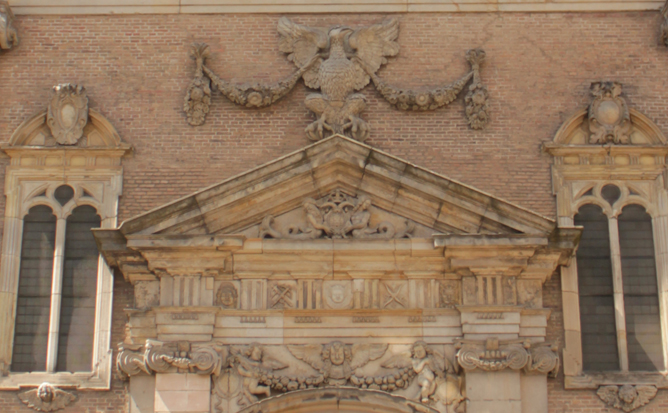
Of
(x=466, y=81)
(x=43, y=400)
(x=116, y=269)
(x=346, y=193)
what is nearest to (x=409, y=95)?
(x=466, y=81)

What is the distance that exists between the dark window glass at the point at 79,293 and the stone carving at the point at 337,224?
2594 millimetres

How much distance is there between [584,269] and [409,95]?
137 inches

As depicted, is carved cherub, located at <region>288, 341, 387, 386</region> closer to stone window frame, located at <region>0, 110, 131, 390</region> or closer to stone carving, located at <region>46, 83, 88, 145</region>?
stone window frame, located at <region>0, 110, 131, 390</region>

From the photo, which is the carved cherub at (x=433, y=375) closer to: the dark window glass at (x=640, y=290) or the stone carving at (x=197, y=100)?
the dark window glass at (x=640, y=290)

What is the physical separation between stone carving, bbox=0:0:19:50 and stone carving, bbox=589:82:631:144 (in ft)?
27.7

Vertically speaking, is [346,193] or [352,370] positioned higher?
[346,193]

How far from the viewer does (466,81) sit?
55.4ft

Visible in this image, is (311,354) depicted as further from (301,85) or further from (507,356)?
(301,85)

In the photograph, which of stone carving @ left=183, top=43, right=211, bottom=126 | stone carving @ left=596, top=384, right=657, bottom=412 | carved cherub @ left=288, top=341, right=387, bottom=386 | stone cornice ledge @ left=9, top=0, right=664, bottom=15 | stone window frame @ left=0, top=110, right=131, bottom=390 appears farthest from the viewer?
stone cornice ledge @ left=9, top=0, right=664, bottom=15

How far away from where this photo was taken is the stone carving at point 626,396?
1502 cm

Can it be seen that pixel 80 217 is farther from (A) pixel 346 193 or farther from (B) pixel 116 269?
(A) pixel 346 193

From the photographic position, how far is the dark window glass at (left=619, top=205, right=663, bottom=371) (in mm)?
15617

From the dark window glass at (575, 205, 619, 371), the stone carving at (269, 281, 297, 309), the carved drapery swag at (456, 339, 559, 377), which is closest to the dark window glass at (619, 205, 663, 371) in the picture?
the dark window glass at (575, 205, 619, 371)

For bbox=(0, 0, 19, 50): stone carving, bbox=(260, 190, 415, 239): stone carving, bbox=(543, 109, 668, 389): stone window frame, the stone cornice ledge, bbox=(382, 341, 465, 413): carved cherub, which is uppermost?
the stone cornice ledge
